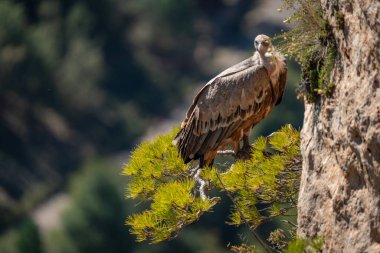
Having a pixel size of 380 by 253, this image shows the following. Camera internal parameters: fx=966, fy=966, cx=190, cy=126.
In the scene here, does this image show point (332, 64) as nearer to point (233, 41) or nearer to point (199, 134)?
point (199, 134)

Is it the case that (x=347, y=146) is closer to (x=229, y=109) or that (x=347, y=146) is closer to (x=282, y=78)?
(x=282, y=78)

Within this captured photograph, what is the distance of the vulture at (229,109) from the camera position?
8023mm

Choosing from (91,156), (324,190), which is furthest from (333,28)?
(91,156)

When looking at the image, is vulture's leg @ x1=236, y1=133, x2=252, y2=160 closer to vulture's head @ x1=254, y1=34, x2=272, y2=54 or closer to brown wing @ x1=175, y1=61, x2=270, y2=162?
brown wing @ x1=175, y1=61, x2=270, y2=162

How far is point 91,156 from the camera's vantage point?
1441 inches

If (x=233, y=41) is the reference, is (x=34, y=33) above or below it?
above

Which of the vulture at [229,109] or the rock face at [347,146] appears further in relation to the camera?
the vulture at [229,109]

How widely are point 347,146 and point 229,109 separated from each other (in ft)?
9.54

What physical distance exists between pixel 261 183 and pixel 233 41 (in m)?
36.3

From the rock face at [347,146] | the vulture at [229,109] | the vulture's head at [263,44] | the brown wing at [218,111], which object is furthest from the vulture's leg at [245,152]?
the rock face at [347,146]

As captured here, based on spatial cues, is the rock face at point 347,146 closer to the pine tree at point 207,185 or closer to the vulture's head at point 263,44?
the pine tree at point 207,185

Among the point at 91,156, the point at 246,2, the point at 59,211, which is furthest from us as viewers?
the point at 246,2

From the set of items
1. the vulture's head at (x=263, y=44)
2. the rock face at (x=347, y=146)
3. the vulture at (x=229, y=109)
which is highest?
the vulture's head at (x=263, y=44)

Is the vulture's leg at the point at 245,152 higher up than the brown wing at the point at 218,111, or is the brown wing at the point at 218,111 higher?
the brown wing at the point at 218,111
